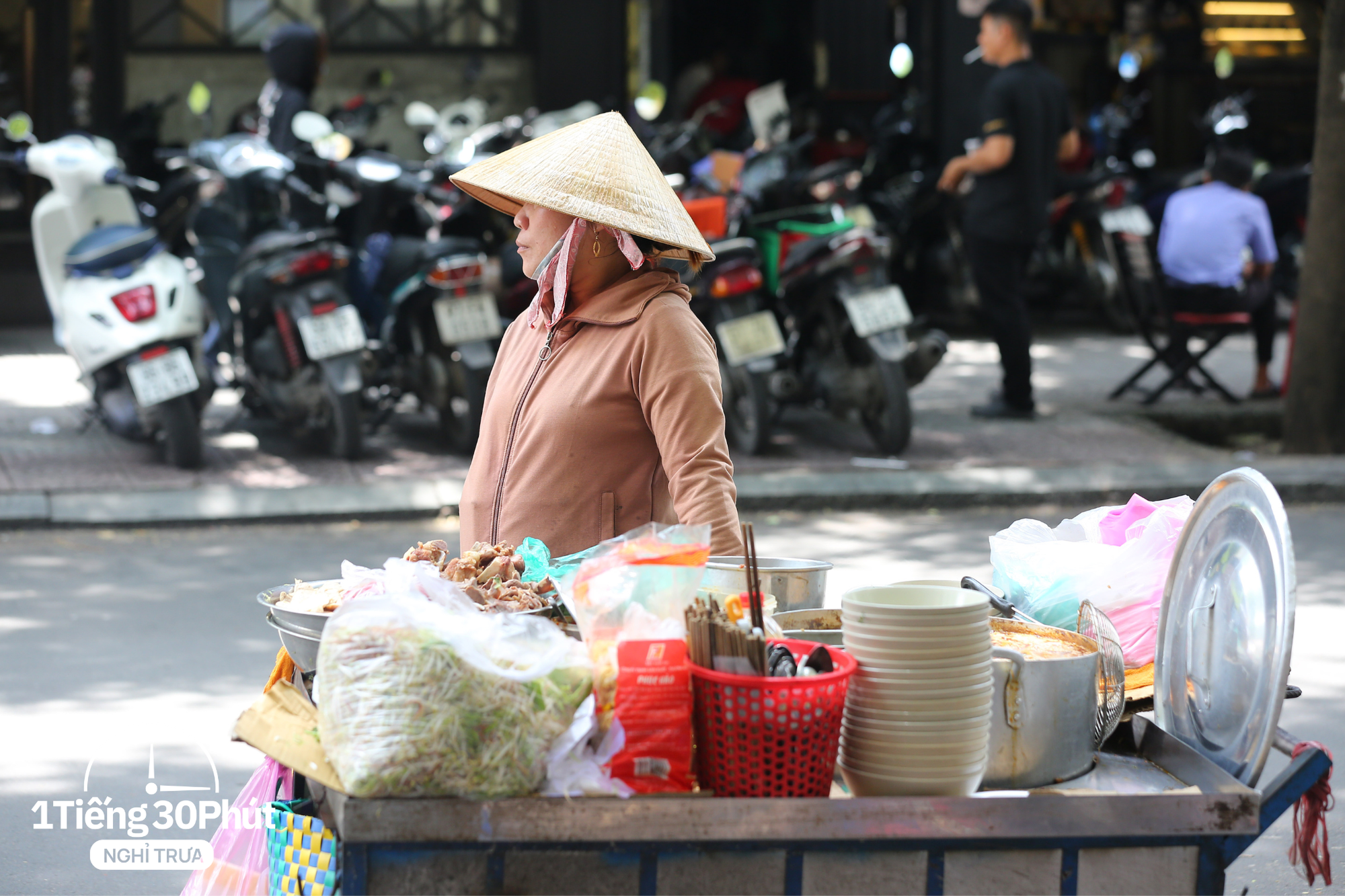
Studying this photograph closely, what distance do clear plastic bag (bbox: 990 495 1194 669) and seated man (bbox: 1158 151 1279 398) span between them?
7.39 meters

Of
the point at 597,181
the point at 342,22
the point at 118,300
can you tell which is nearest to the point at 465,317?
the point at 118,300

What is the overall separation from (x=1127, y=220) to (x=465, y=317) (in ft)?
20.6

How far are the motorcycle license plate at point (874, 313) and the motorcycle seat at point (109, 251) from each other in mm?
3556

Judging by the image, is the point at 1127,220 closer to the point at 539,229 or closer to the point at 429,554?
the point at 539,229

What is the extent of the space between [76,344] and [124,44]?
259 inches

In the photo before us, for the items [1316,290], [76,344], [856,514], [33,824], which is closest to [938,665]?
[33,824]

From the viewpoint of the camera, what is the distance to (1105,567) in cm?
266

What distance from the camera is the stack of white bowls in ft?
6.67

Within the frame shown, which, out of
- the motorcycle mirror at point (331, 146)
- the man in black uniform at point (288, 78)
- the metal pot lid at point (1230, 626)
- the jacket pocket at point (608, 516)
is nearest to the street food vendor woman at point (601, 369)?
the jacket pocket at point (608, 516)

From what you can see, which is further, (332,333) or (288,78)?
(288,78)

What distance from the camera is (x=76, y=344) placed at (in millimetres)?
7375

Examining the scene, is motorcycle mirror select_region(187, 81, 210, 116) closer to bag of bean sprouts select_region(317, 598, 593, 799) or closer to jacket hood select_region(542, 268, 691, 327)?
jacket hood select_region(542, 268, 691, 327)

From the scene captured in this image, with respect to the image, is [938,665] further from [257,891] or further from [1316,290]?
[1316,290]

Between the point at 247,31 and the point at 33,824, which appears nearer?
the point at 33,824
